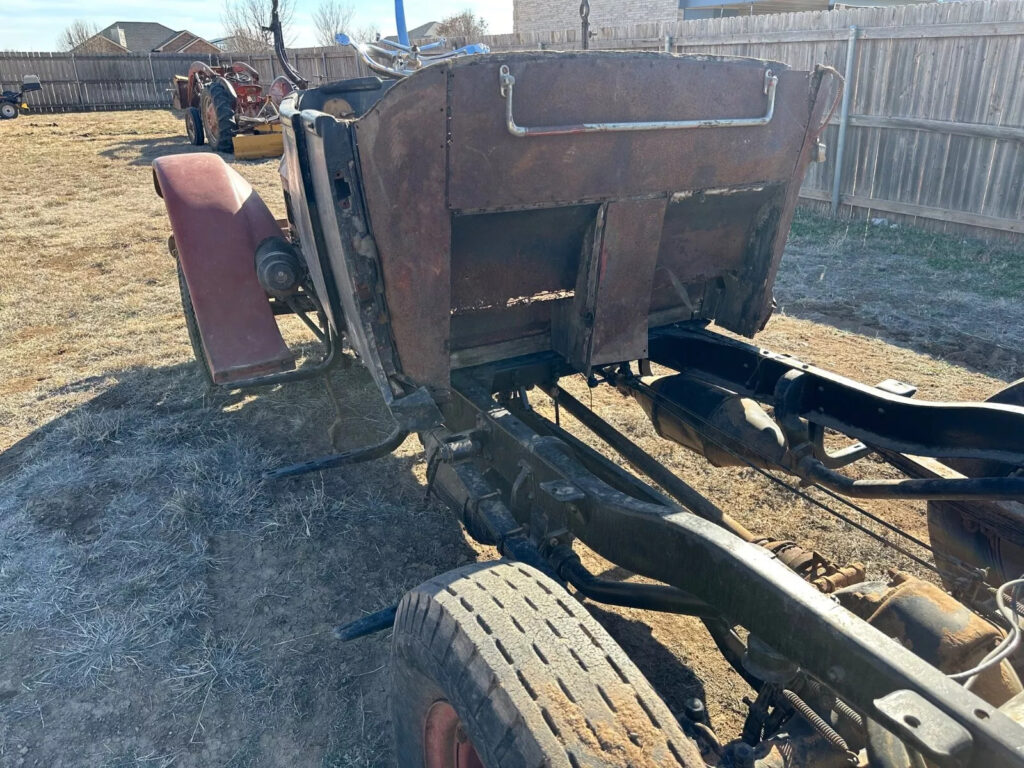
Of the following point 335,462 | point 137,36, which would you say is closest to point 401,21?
point 335,462

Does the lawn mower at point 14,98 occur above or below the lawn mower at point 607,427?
above

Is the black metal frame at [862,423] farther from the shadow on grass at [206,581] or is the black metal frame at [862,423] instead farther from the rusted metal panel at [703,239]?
the shadow on grass at [206,581]

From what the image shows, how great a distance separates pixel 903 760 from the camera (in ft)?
5.21

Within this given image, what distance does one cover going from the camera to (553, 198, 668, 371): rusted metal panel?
104 inches

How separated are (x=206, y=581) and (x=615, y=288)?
2086 mm

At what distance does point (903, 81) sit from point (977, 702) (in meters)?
9.21

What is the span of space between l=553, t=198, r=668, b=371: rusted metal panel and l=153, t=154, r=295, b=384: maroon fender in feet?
5.07

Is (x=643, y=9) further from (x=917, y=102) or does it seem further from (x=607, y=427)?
(x=607, y=427)

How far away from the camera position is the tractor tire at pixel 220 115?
13.9 m

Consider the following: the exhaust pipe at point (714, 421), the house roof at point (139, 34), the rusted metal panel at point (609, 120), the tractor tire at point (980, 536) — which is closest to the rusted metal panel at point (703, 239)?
the rusted metal panel at point (609, 120)

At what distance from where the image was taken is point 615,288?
275 cm

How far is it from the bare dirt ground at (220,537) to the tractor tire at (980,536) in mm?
512

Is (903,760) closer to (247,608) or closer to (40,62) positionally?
(247,608)

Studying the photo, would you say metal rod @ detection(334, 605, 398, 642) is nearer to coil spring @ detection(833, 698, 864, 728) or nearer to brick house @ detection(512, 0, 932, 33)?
coil spring @ detection(833, 698, 864, 728)
